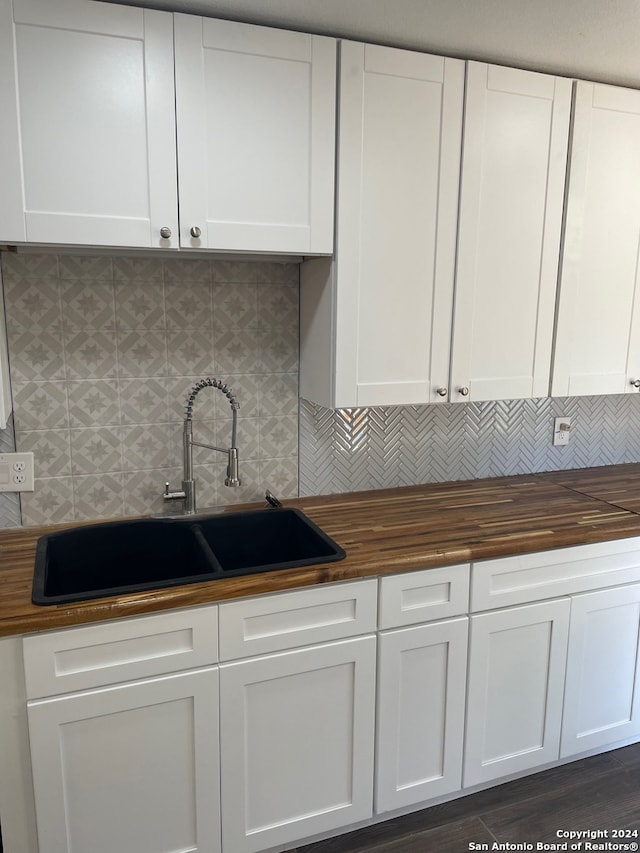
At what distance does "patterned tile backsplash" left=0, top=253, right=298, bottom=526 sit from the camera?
1918 millimetres

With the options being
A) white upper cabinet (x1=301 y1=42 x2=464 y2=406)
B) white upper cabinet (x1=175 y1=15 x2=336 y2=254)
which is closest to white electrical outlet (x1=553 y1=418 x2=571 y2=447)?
white upper cabinet (x1=301 y1=42 x2=464 y2=406)

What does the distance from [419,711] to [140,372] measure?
4.38 ft

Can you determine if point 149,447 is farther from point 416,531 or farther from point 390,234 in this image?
point 390,234

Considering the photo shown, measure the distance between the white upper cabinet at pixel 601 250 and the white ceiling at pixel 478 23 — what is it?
18cm

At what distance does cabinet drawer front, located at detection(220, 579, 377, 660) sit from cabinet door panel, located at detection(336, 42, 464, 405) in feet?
1.92

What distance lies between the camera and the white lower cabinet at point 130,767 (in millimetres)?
1474

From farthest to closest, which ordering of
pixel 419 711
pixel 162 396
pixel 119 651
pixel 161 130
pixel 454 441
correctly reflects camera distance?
pixel 454 441
pixel 162 396
pixel 419 711
pixel 161 130
pixel 119 651

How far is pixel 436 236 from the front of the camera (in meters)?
1.96

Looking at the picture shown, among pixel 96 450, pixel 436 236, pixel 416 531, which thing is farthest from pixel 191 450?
pixel 436 236

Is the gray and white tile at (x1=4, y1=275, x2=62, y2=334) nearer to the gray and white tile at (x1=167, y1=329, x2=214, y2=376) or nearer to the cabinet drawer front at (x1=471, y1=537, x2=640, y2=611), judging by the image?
the gray and white tile at (x1=167, y1=329, x2=214, y2=376)

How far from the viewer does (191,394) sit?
6.69 feet

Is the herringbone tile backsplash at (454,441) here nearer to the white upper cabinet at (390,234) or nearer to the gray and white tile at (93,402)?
the white upper cabinet at (390,234)

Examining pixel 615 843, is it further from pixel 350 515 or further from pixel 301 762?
pixel 350 515

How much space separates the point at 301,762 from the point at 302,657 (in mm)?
310
